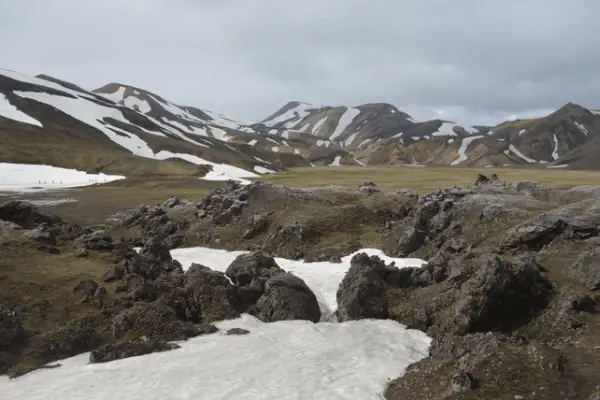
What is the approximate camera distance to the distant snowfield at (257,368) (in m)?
20.6

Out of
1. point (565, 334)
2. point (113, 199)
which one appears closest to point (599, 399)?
point (565, 334)

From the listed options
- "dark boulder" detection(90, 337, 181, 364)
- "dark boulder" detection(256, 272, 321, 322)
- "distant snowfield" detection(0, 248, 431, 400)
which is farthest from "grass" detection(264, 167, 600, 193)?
"dark boulder" detection(90, 337, 181, 364)

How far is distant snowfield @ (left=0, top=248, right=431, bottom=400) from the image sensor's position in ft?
67.6

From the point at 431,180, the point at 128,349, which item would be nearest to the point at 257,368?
the point at 128,349

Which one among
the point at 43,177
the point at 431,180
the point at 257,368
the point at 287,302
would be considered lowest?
the point at 257,368

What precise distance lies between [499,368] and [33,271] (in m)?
31.5

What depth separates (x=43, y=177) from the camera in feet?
458

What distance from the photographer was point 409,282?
116 ft

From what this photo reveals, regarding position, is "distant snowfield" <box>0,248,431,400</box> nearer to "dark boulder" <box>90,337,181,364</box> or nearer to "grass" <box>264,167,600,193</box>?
"dark boulder" <box>90,337,181,364</box>

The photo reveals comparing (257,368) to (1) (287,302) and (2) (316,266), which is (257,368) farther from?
(2) (316,266)

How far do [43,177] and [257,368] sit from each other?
5434 inches

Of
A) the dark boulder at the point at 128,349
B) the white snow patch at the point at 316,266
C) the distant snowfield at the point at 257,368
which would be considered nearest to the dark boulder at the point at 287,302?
the distant snowfield at the point at 257,368

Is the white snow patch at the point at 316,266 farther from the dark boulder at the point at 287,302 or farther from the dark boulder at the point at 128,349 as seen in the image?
the dark boulder at the point at 128,349

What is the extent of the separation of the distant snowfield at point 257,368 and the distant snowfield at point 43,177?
109 m
